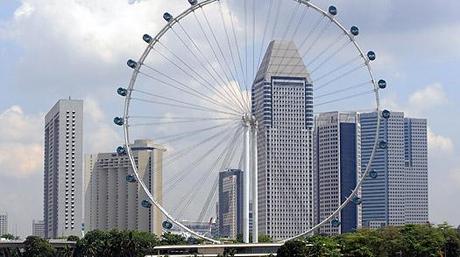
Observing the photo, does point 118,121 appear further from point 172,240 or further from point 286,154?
point 286,154

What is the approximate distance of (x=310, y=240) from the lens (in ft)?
310

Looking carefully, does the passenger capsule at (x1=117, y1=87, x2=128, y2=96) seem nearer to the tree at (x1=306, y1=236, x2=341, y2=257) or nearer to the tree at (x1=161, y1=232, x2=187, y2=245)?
the tree at (x1=306, y1=236, x2=341, y2=257)

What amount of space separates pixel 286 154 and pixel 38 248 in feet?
165

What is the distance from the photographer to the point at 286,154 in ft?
552

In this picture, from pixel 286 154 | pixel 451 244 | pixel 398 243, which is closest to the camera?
pixel 398 243

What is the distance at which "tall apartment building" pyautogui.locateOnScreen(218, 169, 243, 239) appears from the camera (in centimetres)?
18950

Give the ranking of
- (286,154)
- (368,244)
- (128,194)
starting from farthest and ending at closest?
(128,194)
(286,154)
(368,244)

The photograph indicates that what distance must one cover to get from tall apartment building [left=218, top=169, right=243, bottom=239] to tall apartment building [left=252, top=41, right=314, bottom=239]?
41.0 ft

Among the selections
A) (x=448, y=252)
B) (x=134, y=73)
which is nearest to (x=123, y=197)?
(x=448, y=252)

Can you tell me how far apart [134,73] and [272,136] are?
296ft

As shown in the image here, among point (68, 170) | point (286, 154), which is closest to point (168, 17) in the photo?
point (286, 154)

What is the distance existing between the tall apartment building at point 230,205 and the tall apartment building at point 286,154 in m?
12.5

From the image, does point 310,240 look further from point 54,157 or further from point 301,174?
point 54,157

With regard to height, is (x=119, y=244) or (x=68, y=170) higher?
(x=68, y=170)
